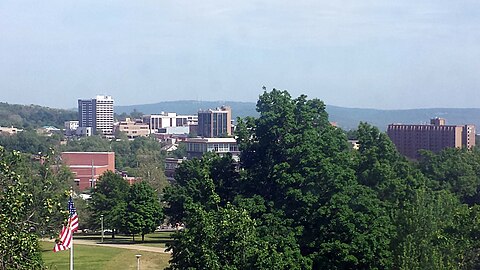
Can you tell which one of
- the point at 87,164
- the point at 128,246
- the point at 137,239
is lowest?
the point at 137,239

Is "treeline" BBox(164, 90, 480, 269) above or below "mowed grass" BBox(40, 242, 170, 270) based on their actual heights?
above

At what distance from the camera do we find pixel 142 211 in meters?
48.4

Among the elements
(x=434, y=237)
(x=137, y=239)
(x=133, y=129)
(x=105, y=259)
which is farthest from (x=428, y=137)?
(x=434, y=237)

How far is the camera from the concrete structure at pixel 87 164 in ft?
316

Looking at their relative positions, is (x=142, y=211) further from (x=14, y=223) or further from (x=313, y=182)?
(x=14, y=223)

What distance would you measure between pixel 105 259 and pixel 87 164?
61858 mm

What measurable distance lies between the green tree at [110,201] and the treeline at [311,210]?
1181 centimetres

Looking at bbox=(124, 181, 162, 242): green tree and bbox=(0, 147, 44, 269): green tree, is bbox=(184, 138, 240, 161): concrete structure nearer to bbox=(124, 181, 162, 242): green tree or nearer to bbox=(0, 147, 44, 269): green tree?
bbox=(124, 181, 162, 242): green tree

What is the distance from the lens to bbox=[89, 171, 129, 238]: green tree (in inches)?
1943

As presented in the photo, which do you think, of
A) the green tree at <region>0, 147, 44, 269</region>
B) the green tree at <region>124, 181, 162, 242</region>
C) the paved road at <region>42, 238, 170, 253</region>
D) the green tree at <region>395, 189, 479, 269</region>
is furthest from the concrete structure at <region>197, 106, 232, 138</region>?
the green tree at <region>0, 147, 44, 269</region>

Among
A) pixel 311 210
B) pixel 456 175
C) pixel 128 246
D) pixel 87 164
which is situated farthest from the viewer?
pixel 87 164

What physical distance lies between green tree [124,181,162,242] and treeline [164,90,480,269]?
33.8 feet

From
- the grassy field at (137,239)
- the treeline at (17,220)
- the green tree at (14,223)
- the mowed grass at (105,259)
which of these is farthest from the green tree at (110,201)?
the green tree at (14,223)

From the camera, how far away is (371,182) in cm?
→ 3572
